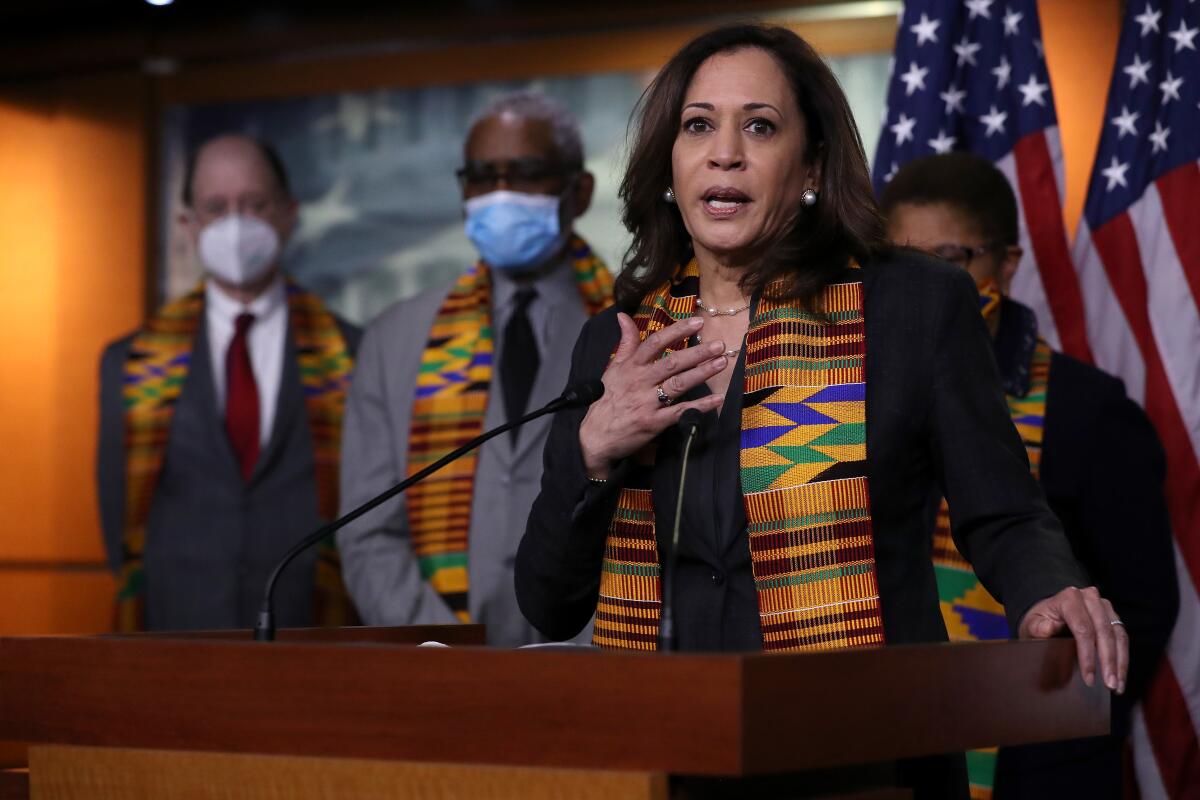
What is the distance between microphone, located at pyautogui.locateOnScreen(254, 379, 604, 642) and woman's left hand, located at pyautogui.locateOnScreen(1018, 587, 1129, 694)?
590mm

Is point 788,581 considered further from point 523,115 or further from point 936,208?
point 523,115

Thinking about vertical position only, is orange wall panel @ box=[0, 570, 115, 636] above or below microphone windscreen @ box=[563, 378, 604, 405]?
below

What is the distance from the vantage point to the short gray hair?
4.03 m

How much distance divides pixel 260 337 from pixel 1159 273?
2410 mm

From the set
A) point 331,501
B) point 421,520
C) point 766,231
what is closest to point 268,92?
point 331,501

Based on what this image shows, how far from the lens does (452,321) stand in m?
4.04

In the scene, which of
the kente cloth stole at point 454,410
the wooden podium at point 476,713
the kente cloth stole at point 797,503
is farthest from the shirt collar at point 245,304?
the wooden podium at point 476,713

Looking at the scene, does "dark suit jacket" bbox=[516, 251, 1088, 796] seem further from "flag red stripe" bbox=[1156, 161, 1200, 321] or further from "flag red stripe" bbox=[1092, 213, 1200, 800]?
"flag red stripe" bbox=[1156, 161, 1200, 321]

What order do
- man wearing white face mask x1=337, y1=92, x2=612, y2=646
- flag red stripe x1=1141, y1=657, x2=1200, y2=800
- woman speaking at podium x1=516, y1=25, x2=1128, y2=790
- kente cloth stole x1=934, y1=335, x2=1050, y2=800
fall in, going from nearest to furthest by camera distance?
woman speaking at podium x1=516, y1=25, x2=1128, y2=790, kente cloth stole x1=934, y1=335, x2=1050, y2=800, flag red stripe x1=1141, y1=657, x2=1200, y2=800, man wearing white face mask x1=337, y1=92, x2=612, y2=646

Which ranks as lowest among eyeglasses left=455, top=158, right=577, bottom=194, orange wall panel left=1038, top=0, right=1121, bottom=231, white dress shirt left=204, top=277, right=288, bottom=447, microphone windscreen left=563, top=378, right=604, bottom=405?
microphone windscreen left=563, top=378, right=604, bottom=405

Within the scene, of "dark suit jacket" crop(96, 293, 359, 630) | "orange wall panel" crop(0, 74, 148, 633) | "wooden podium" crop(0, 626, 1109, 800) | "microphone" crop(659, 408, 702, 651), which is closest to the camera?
"wooden podium" crop(0, 626, 1109, 800)

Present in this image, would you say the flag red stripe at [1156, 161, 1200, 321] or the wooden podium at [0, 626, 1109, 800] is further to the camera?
the flag red stripe at [1156, 161, 1200, 321]

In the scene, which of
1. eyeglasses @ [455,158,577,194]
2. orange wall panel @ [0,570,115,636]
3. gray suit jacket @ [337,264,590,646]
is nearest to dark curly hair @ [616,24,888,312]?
gray suit jacket @ [337,264,590,646]

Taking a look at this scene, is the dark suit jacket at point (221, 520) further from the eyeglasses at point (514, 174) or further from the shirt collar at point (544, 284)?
the eyeglasses at point (514, 174)
